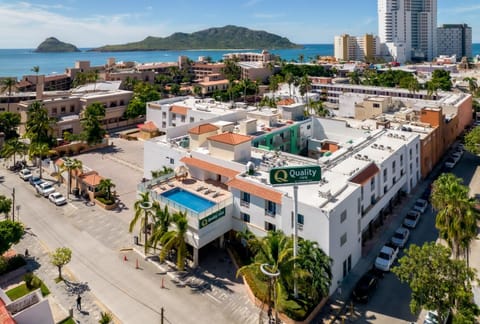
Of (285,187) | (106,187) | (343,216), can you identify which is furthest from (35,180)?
(343,216)

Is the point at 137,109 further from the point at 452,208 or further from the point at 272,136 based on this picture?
the point at 452,208

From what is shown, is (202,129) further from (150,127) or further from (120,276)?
(150,127)

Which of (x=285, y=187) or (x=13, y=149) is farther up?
(x=13, y=149)

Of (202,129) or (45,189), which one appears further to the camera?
(45,189)

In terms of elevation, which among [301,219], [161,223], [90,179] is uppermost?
[90,179]

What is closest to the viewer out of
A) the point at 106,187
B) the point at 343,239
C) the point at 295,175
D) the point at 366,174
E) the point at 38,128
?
the point at 295,175

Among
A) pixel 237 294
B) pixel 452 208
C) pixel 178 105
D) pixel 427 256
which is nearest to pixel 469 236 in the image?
pixel 452 208

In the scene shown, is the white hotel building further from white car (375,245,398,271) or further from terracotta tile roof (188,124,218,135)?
white car (375,245,398,271)

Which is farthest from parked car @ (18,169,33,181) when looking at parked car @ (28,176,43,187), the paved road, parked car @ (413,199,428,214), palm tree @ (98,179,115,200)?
parked car @ (413,199,428,214)
